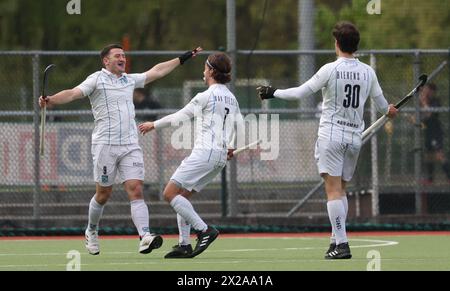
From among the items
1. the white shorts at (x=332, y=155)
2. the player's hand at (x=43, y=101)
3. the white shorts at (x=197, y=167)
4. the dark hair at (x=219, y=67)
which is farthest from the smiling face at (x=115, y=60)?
the white shorts at (x=332, y=155)

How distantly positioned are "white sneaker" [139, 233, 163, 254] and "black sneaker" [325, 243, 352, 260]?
1.60 m

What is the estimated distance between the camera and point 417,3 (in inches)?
896

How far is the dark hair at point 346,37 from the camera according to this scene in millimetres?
13406

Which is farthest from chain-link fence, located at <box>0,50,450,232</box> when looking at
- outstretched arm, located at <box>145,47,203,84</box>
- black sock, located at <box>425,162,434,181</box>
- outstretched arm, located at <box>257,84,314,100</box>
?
outstretched arm, located at <box>257,84,314,100</box>

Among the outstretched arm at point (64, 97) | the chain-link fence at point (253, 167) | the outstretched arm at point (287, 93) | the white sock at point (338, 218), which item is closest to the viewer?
the outstretched arm at point (287, 93)

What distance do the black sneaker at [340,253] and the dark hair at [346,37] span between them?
70.5 inches

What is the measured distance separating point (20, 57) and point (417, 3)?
6398mm

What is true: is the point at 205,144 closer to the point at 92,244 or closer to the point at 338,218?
the point at 338,218

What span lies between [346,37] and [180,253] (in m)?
2.57

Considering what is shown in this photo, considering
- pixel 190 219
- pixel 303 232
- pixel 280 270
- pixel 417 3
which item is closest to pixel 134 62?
pixel 417 3

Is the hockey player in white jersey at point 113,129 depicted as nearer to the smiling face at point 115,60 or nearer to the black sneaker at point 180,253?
the smiling face at point 115,60

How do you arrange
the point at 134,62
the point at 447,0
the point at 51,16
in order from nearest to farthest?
the point at 447,0 < the point at 134,62 < the point at 51,16

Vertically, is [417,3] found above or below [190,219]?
above

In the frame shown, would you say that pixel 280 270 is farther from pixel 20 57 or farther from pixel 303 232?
pixel 20 57
